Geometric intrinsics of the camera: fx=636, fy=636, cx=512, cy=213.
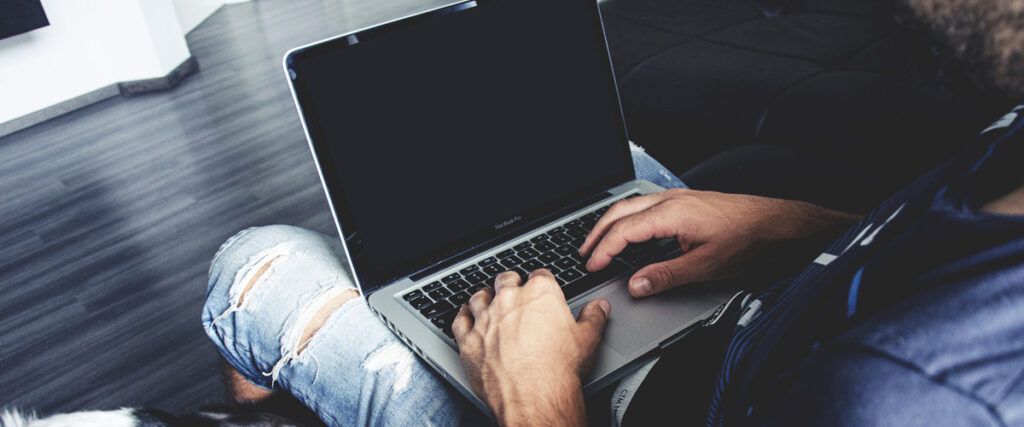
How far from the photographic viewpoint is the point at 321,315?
84 cm

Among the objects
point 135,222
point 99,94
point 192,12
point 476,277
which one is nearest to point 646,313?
point 476,277

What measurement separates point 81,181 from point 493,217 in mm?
2690

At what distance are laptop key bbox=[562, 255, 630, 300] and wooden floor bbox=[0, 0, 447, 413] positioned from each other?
1.15 m

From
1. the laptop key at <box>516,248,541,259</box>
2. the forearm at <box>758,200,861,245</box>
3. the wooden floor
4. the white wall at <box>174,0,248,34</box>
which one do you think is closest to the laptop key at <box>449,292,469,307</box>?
the laptop key at <box>516,248,541,259</box>

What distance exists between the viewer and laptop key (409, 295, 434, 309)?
809 mm

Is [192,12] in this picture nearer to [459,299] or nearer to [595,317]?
[459,299]

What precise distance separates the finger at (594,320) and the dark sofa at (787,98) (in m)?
0.48

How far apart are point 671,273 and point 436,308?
0.96ft

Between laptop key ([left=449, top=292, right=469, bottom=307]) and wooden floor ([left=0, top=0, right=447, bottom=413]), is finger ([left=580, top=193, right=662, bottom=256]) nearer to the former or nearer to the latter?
laptop key ([left=449, top=292, right=469, bottom=307])

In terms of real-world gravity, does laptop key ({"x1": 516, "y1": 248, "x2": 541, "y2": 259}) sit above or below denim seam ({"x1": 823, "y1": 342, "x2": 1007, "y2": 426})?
below

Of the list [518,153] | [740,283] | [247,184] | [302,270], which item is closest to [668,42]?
[518,153]

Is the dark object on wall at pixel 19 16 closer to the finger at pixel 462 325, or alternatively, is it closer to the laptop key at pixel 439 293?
the laptop key at pixel 439 293

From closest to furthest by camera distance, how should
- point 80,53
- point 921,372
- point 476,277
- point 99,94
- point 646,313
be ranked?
point 921,372, point 646,313, point 476,277, point 80,53, point 99,94

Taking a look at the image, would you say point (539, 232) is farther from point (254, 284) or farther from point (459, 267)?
point (254, 284)
